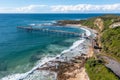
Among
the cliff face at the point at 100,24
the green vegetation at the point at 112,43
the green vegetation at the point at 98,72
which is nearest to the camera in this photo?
the green vegetation at the point at 98,72

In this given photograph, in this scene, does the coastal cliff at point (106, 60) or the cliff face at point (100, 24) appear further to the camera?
the cliff face at point (100, 24)

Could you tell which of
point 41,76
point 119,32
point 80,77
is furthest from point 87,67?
point 119,32

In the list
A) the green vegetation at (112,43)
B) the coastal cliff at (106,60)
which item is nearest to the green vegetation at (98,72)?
the coastal cliff at (106,60)

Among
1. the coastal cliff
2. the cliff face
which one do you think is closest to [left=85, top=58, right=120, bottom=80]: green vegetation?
the coastal cliff

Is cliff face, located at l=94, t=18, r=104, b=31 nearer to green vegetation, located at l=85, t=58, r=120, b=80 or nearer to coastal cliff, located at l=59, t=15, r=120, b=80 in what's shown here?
coastal cliff, located at l=59, t=15, r=120, b=80

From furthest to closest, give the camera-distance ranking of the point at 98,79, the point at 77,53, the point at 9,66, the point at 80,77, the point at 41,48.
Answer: the point at 41,48, the point at 77,53, the point at 9,66, the point at 80,77, the point at 98,79

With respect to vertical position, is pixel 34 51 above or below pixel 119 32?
below

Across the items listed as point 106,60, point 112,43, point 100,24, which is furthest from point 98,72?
point 100,24

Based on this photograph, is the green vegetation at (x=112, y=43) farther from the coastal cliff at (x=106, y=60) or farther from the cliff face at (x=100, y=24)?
the cliff face at (x=100, y=24)

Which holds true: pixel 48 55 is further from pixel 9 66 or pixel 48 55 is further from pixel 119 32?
pixel 119 32
